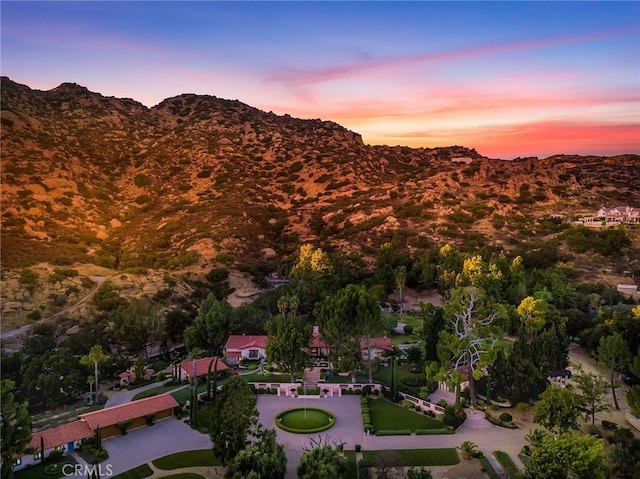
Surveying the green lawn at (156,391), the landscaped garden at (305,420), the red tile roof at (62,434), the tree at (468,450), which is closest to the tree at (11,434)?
the red tile roof at (62,434)

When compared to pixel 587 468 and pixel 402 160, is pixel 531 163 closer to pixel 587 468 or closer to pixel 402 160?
pixel 402 160

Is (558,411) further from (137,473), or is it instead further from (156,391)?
(156,391)

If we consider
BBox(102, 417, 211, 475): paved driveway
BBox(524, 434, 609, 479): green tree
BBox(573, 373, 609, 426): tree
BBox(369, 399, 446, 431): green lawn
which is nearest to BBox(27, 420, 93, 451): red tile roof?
BBox(102, 417, 211, 475): paved driveway

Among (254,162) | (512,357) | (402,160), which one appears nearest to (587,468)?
(512,357)

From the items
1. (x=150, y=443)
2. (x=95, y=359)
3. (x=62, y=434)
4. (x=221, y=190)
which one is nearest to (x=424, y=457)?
(x=150, y=443)

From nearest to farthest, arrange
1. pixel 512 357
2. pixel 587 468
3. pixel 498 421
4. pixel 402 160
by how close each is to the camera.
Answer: pixel 587 468
pixel 498 421
pixel 512 357
pixel 402 160

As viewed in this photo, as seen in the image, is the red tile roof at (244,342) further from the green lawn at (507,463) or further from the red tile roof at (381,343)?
the green lawn at (507,463)
